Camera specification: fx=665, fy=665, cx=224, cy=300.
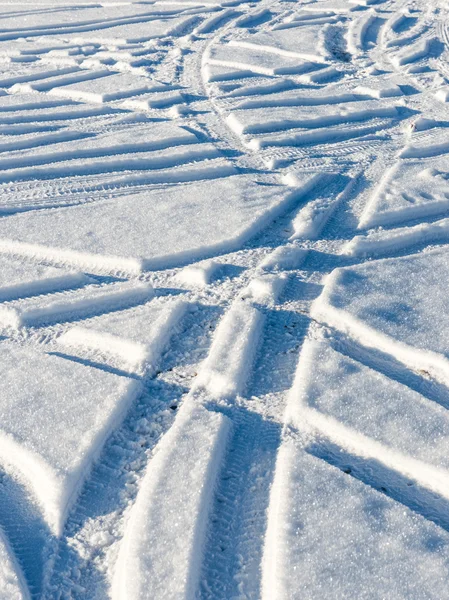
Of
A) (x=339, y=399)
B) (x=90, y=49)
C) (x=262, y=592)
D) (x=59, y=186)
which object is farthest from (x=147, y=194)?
(x=90, y=49)

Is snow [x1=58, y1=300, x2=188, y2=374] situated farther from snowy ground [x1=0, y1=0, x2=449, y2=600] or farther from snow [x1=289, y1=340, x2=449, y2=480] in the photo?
snow [x1=289, y1=340, x2=449, y2=480]

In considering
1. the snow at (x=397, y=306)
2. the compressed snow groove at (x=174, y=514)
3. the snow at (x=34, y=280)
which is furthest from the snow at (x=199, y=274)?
the compressed snow groove at (x=174, y=514)

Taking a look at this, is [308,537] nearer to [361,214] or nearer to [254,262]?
[254,262]

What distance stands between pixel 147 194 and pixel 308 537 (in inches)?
110

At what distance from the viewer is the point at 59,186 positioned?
4.64m

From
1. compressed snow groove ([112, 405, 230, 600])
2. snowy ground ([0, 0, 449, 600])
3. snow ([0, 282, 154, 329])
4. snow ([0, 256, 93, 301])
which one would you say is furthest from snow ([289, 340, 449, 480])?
snow ([0, 256, 93, 301])

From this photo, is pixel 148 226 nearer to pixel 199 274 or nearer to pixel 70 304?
pixel 199 274

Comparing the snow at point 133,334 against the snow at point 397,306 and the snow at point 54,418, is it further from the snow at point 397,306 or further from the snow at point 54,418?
the snow at point 397,306

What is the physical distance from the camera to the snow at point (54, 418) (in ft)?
8.12

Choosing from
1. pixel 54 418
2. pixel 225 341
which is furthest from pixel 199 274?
pixel 54 418

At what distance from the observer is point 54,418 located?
9.00 ft

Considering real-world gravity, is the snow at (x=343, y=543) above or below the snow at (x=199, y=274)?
below

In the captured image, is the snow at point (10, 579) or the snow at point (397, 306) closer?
the snow at point (10, 579)

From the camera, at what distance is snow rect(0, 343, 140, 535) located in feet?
8.12
